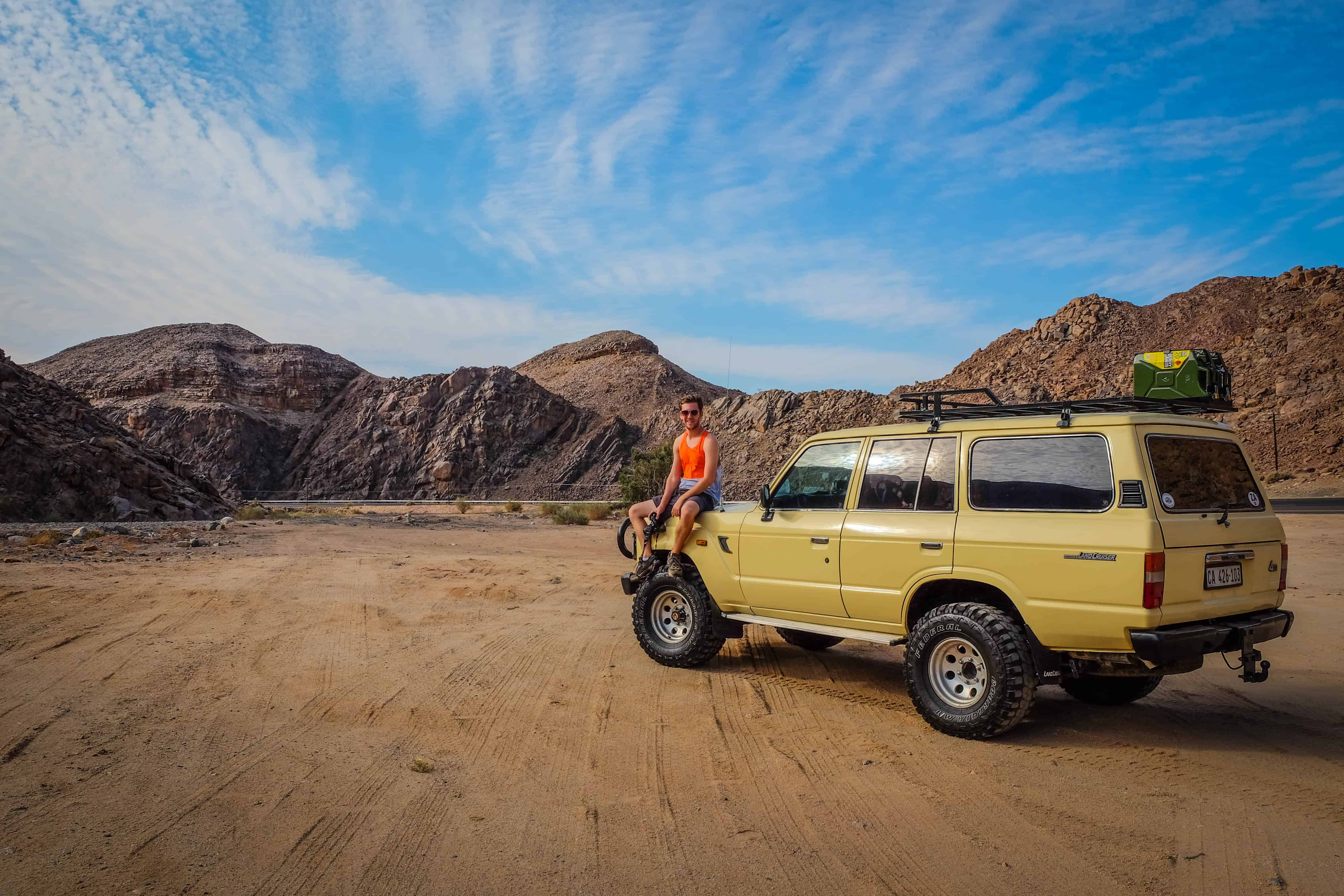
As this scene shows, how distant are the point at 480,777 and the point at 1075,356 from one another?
177 feet

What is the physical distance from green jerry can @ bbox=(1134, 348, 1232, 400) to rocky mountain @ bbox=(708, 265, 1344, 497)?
27885 mm

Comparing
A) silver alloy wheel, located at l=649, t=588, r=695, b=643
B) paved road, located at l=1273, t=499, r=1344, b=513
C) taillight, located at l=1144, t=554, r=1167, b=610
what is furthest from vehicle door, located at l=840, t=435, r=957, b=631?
paved road, located at l=1273, t=499, r=1344, b=513

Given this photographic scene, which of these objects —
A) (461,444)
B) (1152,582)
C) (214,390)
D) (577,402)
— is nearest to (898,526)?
(1152,582)

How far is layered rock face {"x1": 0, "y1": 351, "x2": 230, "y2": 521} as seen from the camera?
21531mm

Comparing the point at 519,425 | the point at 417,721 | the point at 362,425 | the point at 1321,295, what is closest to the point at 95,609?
the point at 417,721

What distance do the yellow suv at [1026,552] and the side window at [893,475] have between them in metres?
0.01

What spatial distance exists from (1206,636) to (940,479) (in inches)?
72.6

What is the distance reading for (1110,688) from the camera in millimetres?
6320

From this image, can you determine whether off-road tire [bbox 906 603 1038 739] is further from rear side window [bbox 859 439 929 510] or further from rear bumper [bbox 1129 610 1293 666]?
rear side window [bbox 859 439 929 510]

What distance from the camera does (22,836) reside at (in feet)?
12.7

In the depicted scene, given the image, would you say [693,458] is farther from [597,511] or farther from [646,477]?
[646,477]

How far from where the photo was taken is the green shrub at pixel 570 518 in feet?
89.1

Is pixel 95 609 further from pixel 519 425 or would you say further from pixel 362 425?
pixel 362 425

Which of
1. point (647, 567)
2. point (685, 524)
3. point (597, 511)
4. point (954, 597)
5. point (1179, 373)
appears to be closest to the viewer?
point (954, 597)
